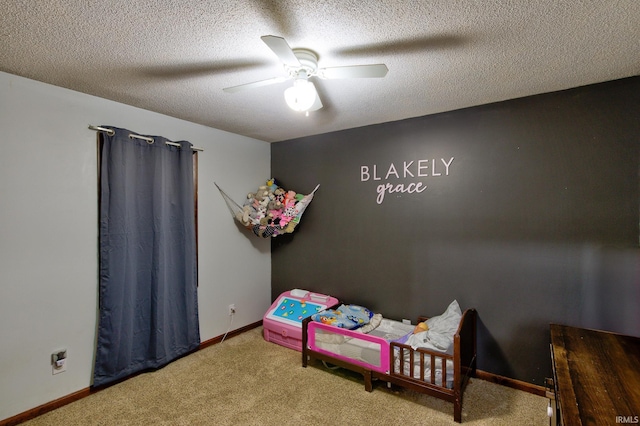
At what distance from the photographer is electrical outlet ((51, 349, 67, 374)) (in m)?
2.26

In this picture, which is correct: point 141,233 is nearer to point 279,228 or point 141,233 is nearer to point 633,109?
point 279,228

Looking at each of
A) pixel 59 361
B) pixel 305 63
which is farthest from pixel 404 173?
pixel 59 361

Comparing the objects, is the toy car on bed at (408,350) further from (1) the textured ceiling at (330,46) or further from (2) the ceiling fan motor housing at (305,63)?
(2) the ceiling fan motor housing at (305,63)

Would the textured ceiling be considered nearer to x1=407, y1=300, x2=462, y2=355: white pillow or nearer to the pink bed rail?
x1=407, y1=300, x2=462, y2=355: white pillow

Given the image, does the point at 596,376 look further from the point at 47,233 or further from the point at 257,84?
the point at 47,233

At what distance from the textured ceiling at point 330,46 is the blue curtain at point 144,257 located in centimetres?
56

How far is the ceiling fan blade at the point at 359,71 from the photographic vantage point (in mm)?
1585

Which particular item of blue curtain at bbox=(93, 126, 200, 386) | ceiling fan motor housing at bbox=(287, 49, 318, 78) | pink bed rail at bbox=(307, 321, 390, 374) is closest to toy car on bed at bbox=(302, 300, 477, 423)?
pink bed rail at bbox=(307, 321, 390, 374)

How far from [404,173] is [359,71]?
160 cm

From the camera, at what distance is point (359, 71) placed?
164 centimetres

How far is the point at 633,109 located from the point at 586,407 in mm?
2012

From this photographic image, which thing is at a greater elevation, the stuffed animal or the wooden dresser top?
the wooden dresser top

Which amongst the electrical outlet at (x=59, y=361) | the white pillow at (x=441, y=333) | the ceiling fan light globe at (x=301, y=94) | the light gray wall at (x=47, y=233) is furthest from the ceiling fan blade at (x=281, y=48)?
the electrical outlet at (x=59, y=361)

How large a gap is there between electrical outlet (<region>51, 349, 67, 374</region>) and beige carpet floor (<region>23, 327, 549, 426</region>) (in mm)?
274
